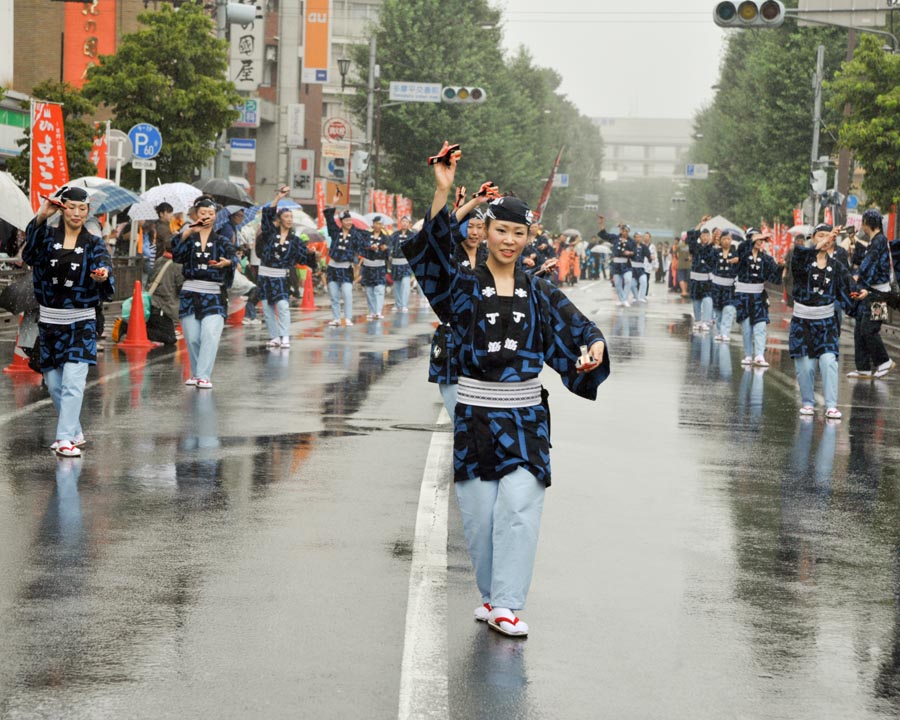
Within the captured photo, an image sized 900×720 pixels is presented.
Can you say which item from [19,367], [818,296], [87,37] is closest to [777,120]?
[87,37]

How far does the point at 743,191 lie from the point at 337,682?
65429 millimetres

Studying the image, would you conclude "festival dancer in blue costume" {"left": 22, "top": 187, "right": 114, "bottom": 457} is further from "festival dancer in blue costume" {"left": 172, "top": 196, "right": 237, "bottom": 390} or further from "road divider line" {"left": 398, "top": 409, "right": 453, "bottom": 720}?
"festival dancer in blue costume" {"left": 172, "top": 196, "right": 237, "bottom": 390}

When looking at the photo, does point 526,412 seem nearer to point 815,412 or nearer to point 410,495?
point 410,495

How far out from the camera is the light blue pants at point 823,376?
14.2 meters

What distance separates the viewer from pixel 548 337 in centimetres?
A: 631

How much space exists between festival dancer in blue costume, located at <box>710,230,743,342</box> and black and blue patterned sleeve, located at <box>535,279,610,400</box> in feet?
56.9

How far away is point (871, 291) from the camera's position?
50.6ft

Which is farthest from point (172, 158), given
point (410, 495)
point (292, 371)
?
point (410, 495)

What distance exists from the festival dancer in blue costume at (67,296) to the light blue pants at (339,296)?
1505 cm

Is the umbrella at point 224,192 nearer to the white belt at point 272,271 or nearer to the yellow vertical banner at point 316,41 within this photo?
the white belt at point 272,271

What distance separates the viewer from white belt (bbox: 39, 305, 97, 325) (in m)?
10.6

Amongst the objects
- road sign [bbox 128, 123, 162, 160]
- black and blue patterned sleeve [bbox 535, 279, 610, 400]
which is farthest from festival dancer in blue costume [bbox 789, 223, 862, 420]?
road sign [bbox 128, 123, 162, 160]

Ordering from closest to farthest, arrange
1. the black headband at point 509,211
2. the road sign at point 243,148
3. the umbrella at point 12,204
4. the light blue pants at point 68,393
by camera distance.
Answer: the black headband at point 509,211, the light blue pants at point 68,393, the umbrella at point 12,204, the road sign at point 243,148

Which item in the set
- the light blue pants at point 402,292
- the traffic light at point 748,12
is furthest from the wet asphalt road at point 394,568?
the light blue pants at point 402,292
